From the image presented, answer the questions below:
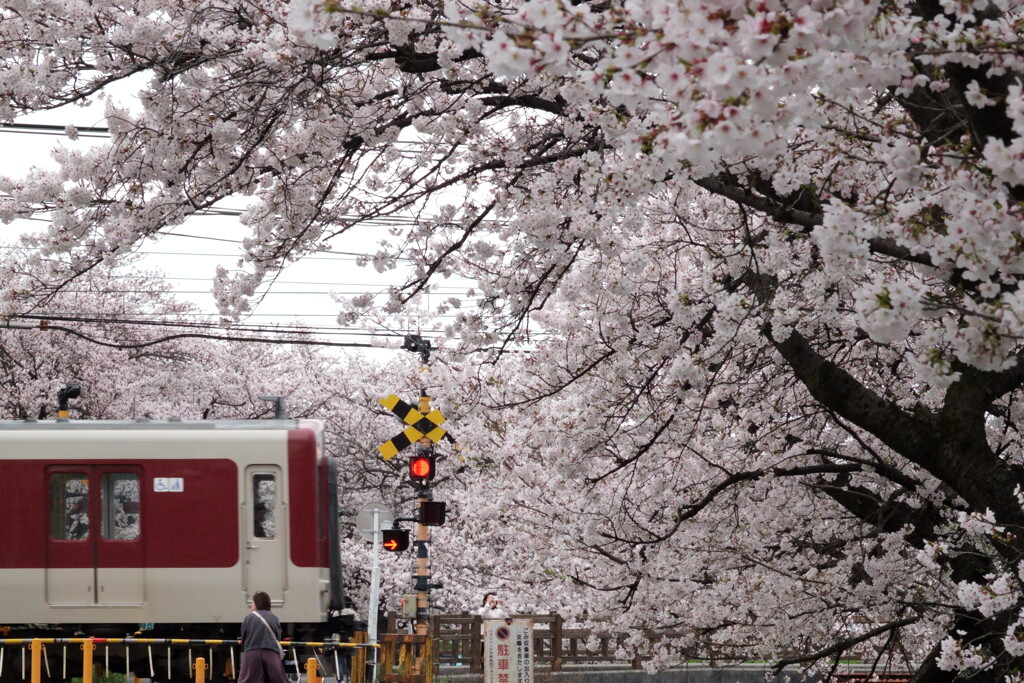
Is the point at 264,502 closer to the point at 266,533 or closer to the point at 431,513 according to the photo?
the point at 266,533

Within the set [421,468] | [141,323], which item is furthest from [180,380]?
[421,468]

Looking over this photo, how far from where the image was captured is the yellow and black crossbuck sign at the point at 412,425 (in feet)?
48.0

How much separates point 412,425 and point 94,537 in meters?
4.55

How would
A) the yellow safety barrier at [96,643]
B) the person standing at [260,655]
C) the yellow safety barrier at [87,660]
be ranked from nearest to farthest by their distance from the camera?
the person standing at [260,655] → the yellow safety barrier at [87,660] → the yellow safety barrier at [96,643]

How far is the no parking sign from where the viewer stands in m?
12.4

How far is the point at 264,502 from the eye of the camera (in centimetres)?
1133

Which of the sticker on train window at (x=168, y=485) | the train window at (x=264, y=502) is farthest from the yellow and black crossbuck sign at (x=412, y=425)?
the sticker on train window at (x=168, y=485)

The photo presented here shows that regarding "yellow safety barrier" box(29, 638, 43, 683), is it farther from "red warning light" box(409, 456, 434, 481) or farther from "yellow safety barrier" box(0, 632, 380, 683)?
"red warning light" box(409, 456, 434, 481)

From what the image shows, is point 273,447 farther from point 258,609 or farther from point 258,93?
point 258,93

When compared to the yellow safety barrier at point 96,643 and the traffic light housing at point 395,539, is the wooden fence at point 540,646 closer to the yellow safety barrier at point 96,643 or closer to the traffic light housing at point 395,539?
the traffic light housing at point 395,539

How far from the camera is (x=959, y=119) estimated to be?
4.94m

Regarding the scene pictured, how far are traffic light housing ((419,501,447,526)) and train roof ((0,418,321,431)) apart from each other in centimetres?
299

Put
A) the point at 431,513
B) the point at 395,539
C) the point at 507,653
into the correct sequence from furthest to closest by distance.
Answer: the point at 395,539, the point at 431,513, the point at 507,653

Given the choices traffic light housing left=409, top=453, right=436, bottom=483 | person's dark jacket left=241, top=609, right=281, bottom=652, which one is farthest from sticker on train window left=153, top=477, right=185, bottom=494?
traffic light housing left=409, top=453, right=436, bottom=483
